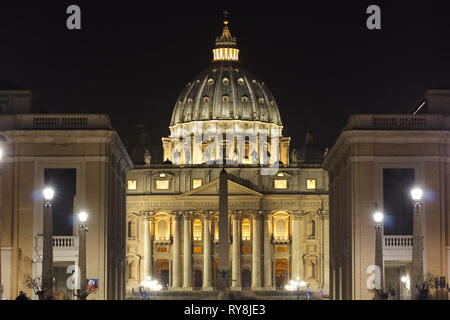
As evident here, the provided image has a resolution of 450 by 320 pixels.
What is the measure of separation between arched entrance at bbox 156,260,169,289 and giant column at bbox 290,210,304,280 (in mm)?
17360

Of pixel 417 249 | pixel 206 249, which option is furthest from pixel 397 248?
pixel 206 249

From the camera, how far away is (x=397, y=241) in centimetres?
7062

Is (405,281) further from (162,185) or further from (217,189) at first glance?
(162,185)

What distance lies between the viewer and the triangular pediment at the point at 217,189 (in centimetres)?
15925

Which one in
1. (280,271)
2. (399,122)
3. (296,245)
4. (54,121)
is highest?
(54,121)

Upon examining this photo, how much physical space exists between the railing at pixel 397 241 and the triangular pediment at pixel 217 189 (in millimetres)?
88641

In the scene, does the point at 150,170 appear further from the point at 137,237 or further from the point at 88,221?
the point at 88,221

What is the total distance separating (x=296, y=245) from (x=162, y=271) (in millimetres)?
18884

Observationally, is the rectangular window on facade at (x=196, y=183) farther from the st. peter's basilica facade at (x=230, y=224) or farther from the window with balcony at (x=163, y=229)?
the window with balcony at (x=163, y=229)

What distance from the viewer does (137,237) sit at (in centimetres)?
16050

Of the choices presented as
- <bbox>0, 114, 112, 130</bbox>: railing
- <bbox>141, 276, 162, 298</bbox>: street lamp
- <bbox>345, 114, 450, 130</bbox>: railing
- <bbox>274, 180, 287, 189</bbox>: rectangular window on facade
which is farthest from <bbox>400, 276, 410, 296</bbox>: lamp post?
<bbox>274, 180, 287, 189</bbox>: rectangular window on facade

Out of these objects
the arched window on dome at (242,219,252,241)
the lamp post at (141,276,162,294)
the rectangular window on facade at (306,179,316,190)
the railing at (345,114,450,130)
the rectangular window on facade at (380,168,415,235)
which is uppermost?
the rectangular window on facade at (306,179,316,190)

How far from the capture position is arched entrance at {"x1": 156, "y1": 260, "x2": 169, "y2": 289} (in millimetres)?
161500

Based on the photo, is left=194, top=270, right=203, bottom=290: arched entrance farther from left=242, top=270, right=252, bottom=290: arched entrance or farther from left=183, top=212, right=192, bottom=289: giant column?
left=242, top=270, right=252, bottom=290: arched entrance
